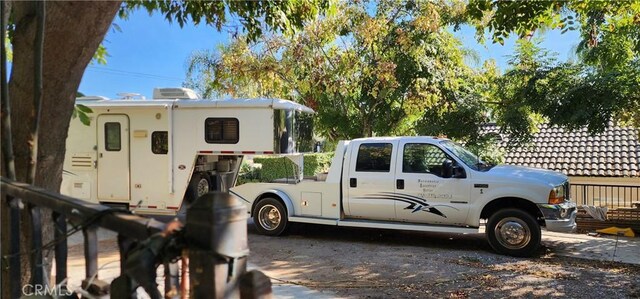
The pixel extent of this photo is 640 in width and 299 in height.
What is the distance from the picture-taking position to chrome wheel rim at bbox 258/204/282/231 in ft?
31.3

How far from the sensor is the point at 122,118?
1070 centimetres

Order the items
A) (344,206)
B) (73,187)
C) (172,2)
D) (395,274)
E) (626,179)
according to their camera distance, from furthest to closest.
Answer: (626,179), (73,187), (344,206), (395,274), (172,2)

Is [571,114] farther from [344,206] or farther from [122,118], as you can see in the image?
[122,118]

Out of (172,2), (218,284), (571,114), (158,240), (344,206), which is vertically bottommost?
(344,206)

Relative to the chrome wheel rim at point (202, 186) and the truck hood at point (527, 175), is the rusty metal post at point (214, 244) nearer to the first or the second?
the truck hood at point (527, 175)

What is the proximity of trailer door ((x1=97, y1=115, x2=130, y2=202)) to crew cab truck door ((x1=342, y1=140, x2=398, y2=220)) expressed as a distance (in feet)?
16.4

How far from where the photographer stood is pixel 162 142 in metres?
10.6

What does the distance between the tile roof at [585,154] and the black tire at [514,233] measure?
7318 mm

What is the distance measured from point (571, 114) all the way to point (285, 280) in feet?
23.2

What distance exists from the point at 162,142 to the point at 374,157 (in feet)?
15.4

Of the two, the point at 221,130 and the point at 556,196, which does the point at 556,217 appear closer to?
the point at 556,196

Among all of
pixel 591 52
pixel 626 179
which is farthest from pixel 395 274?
pixel 626 179

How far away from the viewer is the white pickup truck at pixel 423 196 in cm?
784

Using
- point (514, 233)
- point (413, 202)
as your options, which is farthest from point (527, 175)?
point (413, 202)
